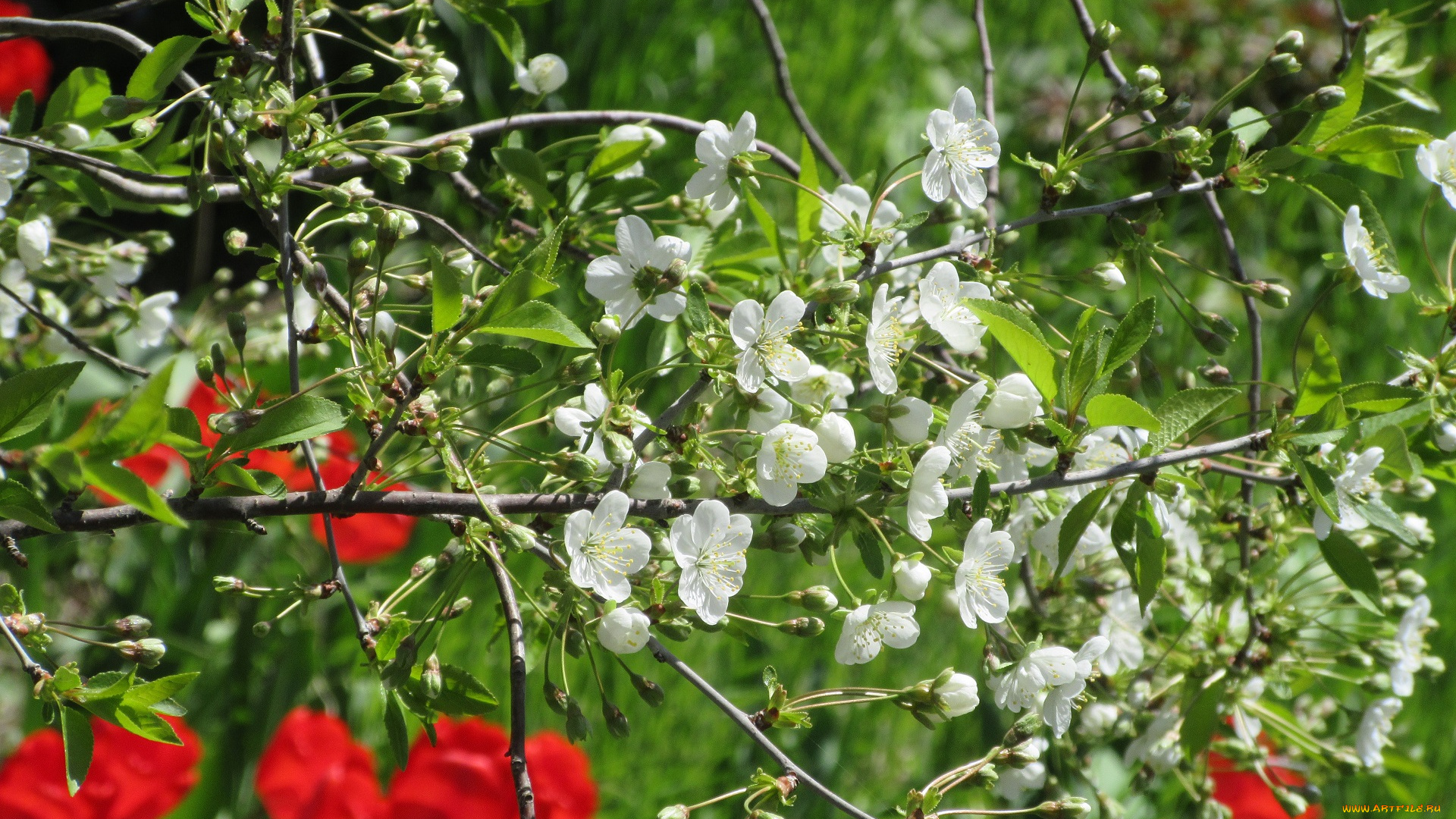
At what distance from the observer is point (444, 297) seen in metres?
0.50

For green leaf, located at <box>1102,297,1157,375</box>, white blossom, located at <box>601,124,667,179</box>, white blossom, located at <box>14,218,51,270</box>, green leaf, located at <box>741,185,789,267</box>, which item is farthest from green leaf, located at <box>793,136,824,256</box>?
white blossom, located at <box>14,218,51,270</box>

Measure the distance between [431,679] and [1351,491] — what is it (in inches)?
22.2

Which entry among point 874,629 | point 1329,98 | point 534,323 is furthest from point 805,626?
point 1329,98

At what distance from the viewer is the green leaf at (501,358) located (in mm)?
528

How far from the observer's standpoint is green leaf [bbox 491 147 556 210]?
27.6 inches

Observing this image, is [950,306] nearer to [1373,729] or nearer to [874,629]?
[874,629]

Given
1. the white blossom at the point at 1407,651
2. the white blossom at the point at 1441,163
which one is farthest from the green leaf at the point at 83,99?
the white blossom at the point at 1407,651

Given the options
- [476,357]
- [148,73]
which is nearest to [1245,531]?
[476,357]

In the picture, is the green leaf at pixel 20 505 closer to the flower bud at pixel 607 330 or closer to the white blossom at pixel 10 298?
the flower bud at pixel 607 330

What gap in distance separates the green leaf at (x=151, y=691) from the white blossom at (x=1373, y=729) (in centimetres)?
93

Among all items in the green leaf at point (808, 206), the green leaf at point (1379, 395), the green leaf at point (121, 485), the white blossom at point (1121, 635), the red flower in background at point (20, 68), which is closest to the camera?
the green leaf at point (121, 485)

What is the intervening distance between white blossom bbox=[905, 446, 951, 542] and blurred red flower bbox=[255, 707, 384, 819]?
3.16 feet

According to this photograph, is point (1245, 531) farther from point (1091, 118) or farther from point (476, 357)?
point (1091, 118)

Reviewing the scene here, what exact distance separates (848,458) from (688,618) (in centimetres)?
13
